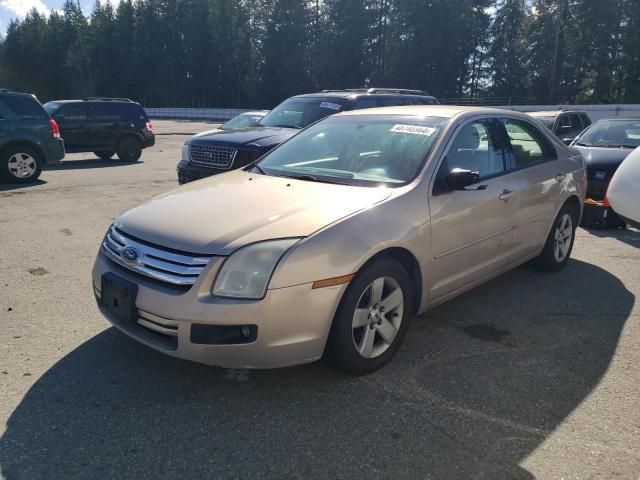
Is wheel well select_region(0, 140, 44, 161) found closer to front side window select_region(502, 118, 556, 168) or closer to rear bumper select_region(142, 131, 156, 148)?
rear bumper select_region(142, 131, 156, 148)

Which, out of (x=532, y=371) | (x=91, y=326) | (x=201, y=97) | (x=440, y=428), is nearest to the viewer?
(x=440, y=428)

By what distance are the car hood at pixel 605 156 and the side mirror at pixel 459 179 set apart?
5607 millimetres

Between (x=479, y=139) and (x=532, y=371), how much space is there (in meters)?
1.85

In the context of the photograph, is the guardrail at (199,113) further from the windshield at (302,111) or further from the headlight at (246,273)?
the headlight at (246,273)

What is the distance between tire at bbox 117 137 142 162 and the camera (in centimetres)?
1493

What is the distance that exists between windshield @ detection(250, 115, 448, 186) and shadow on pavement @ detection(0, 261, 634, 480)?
1218mm

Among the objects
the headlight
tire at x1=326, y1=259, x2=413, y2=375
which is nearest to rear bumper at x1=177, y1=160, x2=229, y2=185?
tire at x1=326, y1=259, x2=413, y2=375

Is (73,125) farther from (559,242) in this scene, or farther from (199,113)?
(199,113)

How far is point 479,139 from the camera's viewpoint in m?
4.31

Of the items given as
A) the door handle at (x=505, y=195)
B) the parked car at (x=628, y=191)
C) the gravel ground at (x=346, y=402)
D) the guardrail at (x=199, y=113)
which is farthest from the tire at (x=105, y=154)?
the guardrail at (x=199, y=113)

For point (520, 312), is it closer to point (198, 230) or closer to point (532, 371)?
point (532, 371)

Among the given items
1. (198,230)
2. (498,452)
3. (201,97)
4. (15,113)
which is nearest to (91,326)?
(198,230)

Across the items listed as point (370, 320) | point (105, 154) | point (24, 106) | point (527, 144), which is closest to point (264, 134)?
point (527, 144)

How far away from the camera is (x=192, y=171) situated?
8.06 m
